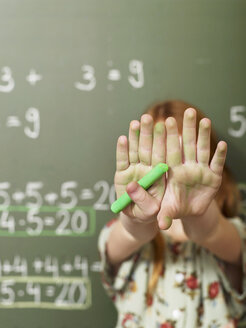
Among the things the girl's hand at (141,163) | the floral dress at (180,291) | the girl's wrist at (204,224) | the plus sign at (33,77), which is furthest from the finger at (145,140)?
the plus sign at (33,77)

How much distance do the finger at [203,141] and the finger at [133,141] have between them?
6 cm

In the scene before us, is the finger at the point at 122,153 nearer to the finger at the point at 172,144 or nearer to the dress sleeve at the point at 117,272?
the finger at the point at 172,144

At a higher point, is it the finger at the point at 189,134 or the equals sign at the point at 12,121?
the equals sign at the point at 12,121

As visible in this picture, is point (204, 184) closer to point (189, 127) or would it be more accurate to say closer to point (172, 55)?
point (189, 127)

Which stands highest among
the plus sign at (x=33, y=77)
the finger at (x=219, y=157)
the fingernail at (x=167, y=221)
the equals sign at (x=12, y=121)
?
the plus sign at (x=33, y=77)

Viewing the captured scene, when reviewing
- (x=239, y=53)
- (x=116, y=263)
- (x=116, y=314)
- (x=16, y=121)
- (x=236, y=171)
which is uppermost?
(x=239, y=53)

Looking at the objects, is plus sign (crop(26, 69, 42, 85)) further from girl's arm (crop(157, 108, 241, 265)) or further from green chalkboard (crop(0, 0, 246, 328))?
girl's arm (crop(157, 108, 241, 265))

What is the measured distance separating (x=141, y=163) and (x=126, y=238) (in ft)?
0.58

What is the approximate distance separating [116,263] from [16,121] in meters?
0.32

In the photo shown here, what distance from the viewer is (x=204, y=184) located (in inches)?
16.5

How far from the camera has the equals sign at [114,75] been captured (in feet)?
2.35

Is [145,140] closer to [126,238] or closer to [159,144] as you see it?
[159,144]

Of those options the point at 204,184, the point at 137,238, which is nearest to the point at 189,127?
the point at 204,184

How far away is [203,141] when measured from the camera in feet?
1.30
